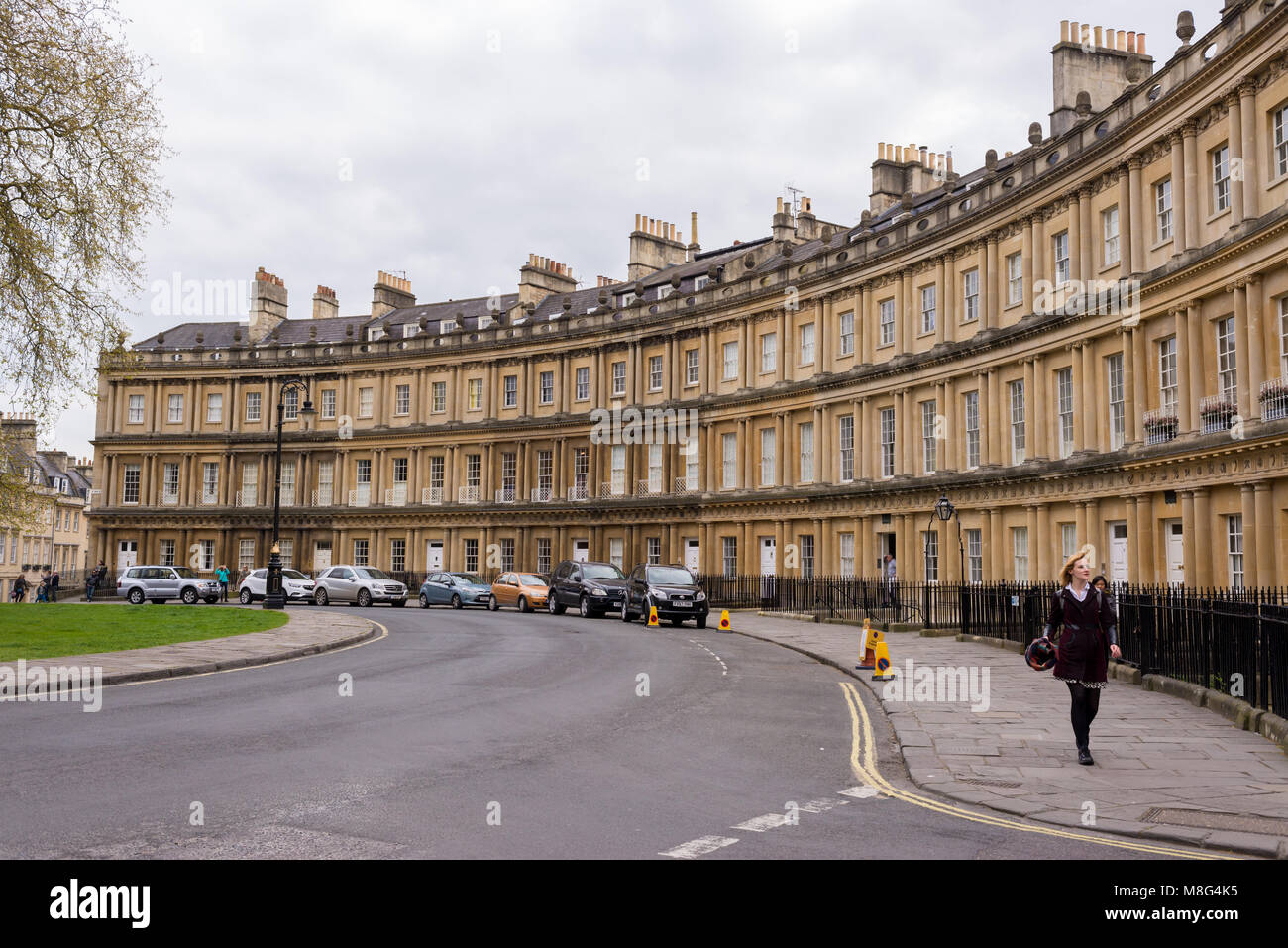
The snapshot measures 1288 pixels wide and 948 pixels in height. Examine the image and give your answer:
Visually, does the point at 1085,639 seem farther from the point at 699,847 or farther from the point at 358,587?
the point at 358,587

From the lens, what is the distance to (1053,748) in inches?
408

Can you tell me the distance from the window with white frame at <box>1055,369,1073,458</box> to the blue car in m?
20.7

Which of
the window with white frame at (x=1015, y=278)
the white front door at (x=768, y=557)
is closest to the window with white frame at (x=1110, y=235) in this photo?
the window with white frame at (x=1015, y=278)

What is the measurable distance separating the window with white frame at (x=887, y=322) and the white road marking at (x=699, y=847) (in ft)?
110

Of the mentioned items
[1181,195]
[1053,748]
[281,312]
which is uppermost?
[281,312]

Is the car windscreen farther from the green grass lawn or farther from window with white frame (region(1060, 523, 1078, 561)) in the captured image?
window with white frame (region(1060, 523, 1078, 561))

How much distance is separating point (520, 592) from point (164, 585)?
15.3m

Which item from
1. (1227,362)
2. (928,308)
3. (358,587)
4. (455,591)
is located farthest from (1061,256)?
(358,587)

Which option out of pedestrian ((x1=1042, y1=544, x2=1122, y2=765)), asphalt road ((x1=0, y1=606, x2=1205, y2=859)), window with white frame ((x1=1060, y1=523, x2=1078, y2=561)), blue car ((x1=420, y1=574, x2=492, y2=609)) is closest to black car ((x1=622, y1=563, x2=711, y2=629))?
window with white frame ((x1=1060, y1=523, x2=1078, y2=561))
